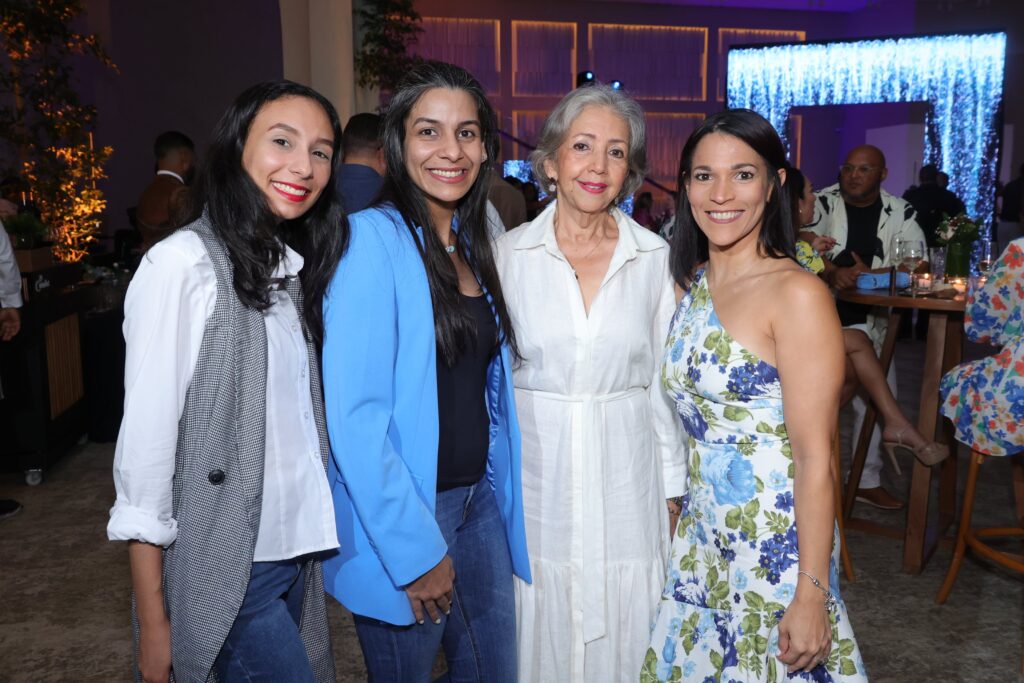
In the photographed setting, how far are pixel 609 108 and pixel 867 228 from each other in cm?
295

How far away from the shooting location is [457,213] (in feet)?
6.70

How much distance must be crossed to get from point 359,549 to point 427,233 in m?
0.66

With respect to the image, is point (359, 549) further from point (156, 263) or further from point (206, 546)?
point (156, 263)

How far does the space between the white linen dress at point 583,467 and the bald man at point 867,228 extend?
8.87ft

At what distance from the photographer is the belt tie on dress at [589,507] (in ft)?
6.84

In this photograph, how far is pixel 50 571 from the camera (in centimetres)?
378

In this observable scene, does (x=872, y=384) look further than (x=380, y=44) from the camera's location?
No

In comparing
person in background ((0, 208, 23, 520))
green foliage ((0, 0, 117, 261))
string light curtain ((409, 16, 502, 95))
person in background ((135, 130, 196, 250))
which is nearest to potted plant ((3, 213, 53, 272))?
person in background ((0, 208, 23, 520))

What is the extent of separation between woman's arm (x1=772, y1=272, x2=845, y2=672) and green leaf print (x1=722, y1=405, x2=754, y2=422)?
97 mm

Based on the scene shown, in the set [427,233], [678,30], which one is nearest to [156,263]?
[427,233]

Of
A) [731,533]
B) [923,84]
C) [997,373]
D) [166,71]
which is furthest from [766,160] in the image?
[923,84]

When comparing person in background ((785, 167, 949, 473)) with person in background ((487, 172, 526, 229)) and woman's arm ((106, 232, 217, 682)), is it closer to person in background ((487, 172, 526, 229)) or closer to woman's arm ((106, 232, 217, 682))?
person in background ((487, 172, 526, 229))

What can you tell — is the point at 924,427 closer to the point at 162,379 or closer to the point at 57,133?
the point at 162,379

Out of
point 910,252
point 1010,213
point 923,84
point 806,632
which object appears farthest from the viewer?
point 923,84
